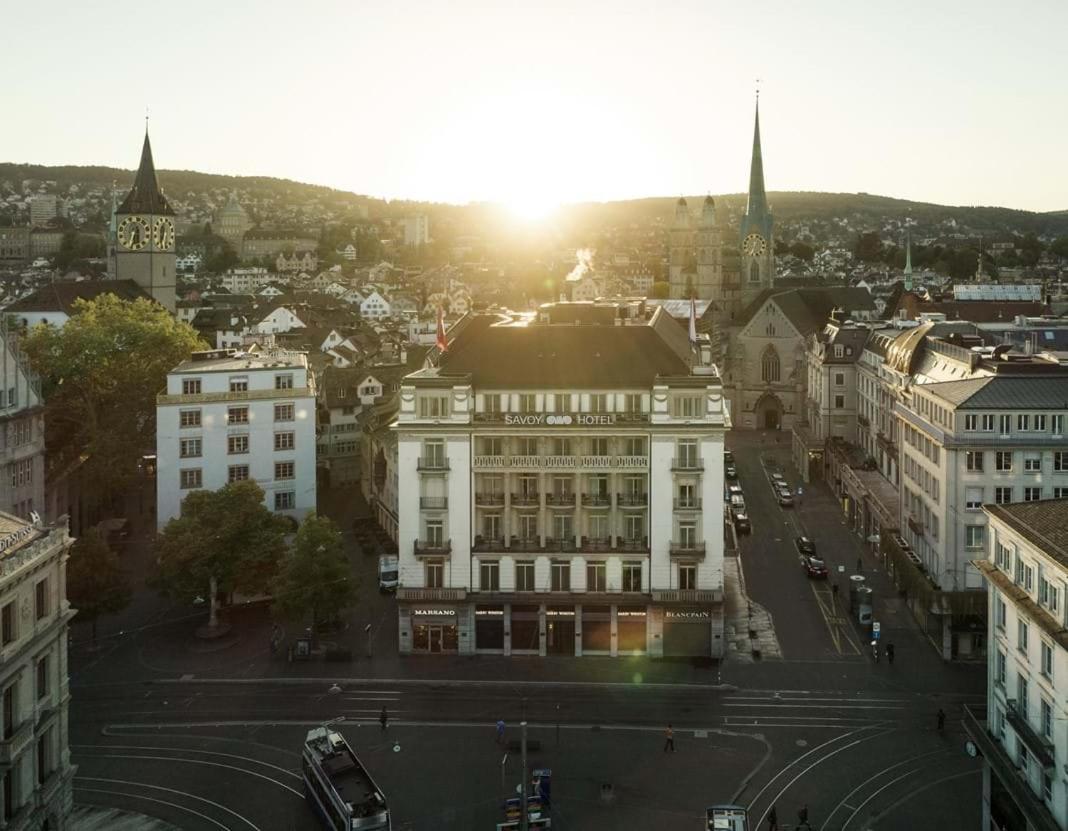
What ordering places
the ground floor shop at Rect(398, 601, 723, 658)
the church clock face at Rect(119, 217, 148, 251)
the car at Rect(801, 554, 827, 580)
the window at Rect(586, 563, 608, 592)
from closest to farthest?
the ground floor shop at Rect(398, 601, 723, 658) < the window at Rect(586, 563, 608, 592) < the car at Rect(801, 554, 827, 580) < the church clock face at Rect(119, 217, 148, 251)

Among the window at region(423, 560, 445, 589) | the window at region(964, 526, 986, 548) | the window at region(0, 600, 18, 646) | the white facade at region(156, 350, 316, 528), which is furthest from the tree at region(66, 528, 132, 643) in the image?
the window at region(964, 526, 986, 548)

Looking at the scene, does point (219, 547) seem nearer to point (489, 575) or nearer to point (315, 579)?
point (315, 579)

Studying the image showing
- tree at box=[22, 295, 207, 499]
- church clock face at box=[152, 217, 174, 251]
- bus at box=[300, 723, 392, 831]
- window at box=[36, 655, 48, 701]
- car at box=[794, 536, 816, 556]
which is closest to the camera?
window at box=[36, 655, 48, 701]

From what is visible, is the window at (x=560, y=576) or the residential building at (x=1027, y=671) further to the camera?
the window at (x=560, y=576)

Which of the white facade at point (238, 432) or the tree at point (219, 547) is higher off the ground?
the white facade at point (238, 432)

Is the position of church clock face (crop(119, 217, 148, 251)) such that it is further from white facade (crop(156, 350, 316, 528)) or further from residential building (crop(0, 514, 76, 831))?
residential building (crop(0, 514, 76, 831))

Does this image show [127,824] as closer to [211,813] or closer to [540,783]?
[211,813]

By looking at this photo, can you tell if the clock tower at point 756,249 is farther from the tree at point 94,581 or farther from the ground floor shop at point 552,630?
the tree at point 94,581

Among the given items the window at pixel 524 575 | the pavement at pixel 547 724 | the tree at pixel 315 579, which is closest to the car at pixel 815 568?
the pavement at pixel 547 724
